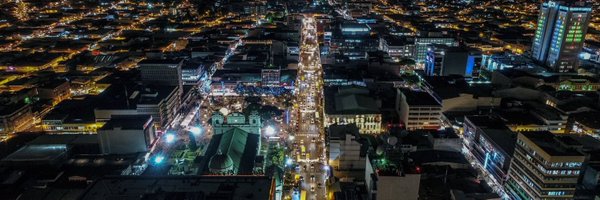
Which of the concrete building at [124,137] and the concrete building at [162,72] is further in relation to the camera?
the concrete building at [162,72]

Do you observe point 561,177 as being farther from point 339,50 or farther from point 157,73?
point 339,50

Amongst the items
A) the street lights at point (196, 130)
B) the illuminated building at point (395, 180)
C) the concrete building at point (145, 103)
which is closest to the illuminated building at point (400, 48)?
the concrete building at point (145, 103)

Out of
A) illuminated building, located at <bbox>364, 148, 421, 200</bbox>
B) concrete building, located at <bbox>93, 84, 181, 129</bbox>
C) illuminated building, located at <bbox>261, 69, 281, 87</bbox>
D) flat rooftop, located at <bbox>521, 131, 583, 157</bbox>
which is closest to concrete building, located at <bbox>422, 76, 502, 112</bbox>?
flat rooftop, located at <bbox>521, 131, 583, 157</bbox>

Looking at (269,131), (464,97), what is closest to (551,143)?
(464,97)

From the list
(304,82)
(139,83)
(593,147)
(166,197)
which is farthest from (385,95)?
(166,197)

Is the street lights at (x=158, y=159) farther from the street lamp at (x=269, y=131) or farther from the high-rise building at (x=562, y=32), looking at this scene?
the high-rise building at (x=562, y=32)
